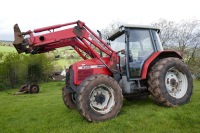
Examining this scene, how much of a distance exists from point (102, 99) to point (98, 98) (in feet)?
0.38

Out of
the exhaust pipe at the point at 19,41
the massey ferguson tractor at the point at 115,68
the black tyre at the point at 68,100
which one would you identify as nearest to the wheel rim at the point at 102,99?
the massey ferguson tractor at the point at 115,68

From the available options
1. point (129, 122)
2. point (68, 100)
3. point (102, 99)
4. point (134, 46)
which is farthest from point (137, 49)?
point (68, 100)

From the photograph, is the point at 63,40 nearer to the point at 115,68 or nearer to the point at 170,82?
the point at 115,68

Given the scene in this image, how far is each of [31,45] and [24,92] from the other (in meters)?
13.0

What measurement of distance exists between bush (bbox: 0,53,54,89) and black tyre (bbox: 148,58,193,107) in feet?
71.7

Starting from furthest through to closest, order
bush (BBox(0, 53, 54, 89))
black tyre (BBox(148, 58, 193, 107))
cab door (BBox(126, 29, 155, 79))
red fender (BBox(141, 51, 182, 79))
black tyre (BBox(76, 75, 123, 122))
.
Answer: bush (BBox(0, 53, 54, 89)) < cab door (BBox(126, 29, 155, 79)) < red fender (BBox(141, 51, 182, 79)) < black tyre (BBox(148, 58, 193, 107)) < black tyre (BBox(76, 75, 123, 122))

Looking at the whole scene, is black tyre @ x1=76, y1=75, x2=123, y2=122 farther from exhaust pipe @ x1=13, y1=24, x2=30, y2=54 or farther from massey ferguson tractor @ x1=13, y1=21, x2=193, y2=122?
exhaust pipe @ x1=13, y1=24, x2=30, y2=54

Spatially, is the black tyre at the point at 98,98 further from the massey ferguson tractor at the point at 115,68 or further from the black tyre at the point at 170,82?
the black tyre at the point at 170,82

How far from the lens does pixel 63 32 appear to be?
5926 millimetres

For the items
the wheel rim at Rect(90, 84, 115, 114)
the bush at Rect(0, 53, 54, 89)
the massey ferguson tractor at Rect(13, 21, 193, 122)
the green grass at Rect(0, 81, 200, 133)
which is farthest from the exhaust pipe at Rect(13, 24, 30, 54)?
the bush at Rect(0, 53, 54, 89)

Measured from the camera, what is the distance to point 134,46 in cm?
652

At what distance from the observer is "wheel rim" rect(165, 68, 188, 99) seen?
6.37 m

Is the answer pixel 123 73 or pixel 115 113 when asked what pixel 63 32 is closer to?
pixel 123 73

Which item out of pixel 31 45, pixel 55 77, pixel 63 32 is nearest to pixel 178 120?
pixel 63 32
